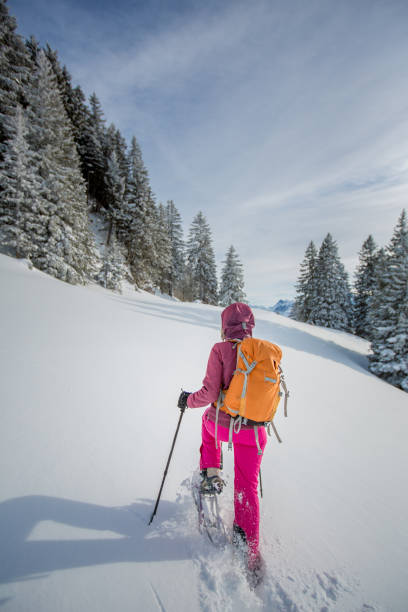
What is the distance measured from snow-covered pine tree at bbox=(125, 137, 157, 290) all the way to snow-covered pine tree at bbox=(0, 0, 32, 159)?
9368 millimetres

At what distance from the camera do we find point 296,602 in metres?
1.61

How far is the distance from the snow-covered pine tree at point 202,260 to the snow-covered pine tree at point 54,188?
19.3 meters

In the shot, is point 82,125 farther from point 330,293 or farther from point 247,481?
point 330,293

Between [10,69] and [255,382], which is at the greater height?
[10,69]

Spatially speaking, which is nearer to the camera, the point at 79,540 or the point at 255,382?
the point at 79,540

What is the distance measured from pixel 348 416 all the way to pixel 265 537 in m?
4.46

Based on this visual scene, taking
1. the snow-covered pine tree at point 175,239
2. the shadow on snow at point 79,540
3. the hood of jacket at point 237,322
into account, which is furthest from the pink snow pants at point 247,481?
the snow-covered pine tree at point 175,239

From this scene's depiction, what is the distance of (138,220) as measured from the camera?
2197 cm

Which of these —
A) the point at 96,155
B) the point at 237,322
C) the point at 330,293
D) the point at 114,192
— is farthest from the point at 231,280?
the point at 237,322

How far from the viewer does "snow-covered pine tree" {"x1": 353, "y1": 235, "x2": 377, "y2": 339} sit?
86.3 feet

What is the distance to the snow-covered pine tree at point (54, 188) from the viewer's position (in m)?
11.8

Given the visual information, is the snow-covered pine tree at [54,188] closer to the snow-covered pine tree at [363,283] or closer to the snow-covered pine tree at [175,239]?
the snow-covered pine tree at [175,239]

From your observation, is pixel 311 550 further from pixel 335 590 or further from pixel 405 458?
pixel 405 458

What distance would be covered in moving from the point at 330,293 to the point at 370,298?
27.2 ft
